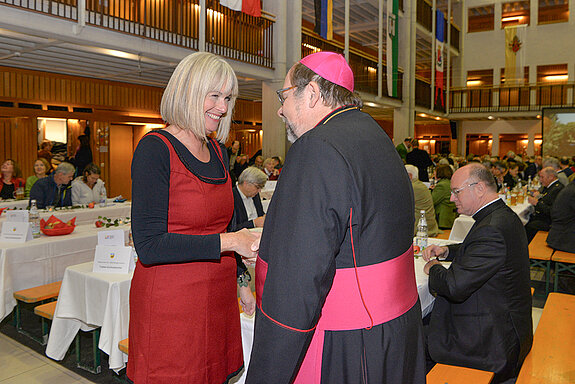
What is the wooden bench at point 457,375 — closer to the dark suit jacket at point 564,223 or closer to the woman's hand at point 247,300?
the woman's hand at point 247,300

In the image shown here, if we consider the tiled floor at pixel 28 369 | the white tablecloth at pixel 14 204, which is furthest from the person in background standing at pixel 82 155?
the tiled floor at pixel 28 369

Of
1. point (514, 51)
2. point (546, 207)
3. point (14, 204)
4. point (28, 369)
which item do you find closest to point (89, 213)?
point (14, 204)

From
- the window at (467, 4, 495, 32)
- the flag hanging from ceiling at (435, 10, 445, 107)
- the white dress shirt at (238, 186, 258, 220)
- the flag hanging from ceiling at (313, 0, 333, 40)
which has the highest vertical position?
the window at (467, 4, 495, 32)

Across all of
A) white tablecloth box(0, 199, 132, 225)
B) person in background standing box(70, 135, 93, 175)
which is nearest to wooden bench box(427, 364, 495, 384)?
white tablecloth box(0, 199, 132, 225)

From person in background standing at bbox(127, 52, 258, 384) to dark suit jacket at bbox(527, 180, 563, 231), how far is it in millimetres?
7050

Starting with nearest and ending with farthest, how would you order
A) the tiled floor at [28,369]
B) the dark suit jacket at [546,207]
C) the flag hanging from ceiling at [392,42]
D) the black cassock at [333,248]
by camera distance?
the black cassock at [333,248]
the tiled floor at [28,369]
the dark suit jacket at [546,207]
the flag hanging from ceiling at [392,42]

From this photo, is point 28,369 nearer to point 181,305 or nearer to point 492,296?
Result: point 181,305

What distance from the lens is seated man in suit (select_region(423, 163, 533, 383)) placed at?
8.37 ft

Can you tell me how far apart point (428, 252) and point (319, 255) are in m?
2.46

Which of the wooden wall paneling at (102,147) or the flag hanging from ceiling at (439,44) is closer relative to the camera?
the wooden wall paneling at (102,147)

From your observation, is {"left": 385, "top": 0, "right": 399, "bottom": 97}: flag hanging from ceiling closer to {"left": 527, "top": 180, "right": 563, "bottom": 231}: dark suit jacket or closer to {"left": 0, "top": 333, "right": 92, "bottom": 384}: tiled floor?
{"left": 527, "top": 180, "right": 563, "bottom": 231}: dark suit jacket

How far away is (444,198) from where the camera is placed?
7.65 m

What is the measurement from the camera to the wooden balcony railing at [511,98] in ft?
71.4

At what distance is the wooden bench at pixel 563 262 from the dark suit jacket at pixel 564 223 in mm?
120
